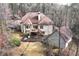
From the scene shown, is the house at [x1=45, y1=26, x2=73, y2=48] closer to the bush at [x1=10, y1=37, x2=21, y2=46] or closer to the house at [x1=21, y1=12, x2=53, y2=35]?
the house at [x1=21, y1=12, x2=53, y2=35]

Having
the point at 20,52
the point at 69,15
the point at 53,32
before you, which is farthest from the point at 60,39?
the point at 20,52

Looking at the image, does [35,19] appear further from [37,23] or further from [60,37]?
[60,37]

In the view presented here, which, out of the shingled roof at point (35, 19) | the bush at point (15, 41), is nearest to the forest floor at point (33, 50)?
the bush at point (15, 41)

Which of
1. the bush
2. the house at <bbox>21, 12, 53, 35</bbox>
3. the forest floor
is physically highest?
the house at <bbox>21, 12, 53, 35</bbox>

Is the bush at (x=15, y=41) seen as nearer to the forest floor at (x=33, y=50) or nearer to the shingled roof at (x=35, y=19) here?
the forest floor at (x=33, y=50)

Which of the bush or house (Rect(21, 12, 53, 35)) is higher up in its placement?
house (Rect(21, 12, 53, 35))

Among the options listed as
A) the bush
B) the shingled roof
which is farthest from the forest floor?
the shingled roof

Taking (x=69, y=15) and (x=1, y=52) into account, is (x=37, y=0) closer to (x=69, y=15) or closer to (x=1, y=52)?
(x=69, y=15)
